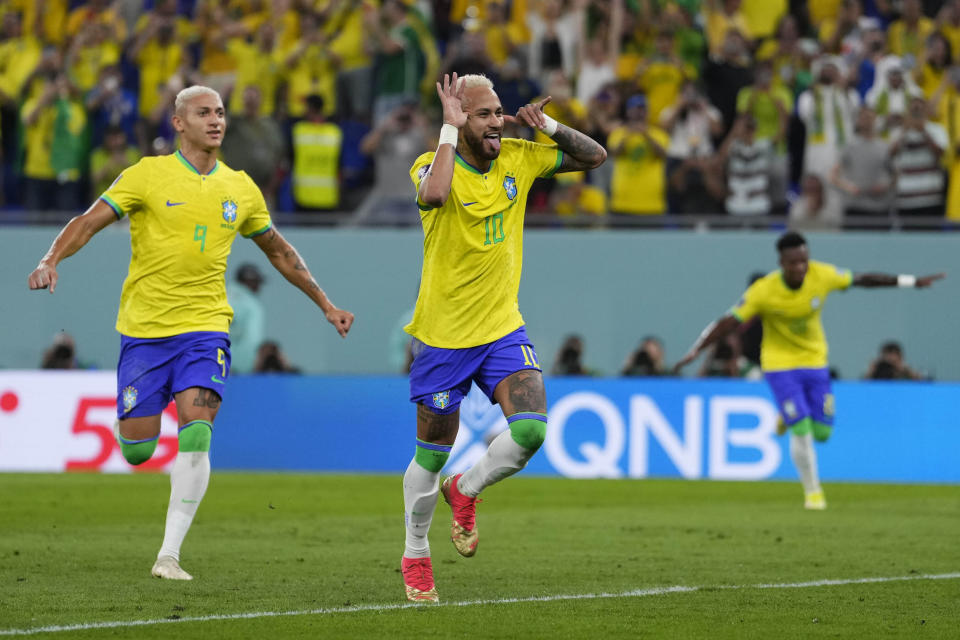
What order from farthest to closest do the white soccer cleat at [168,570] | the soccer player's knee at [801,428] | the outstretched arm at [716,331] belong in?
the soccer player's knee at [801,428] < the outstretched arm at [716,331] < the white soccer cleat at [168,570]

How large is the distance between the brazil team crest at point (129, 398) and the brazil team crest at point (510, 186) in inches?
96.4

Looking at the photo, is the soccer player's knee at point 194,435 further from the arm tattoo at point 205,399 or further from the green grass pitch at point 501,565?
the green grass pitch at point 501,565

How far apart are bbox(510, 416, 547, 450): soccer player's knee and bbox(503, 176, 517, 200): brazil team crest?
1.15m

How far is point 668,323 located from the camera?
19.9m

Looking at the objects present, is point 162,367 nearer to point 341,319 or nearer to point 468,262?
point 341,319

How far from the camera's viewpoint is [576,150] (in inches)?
332

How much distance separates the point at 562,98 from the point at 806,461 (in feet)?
18.9

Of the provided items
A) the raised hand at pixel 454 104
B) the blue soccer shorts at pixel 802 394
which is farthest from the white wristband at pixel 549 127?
the blue soccer shorts at pixel 802 394

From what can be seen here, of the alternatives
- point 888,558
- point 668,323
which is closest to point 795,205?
point 668,323

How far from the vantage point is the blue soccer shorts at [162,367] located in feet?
29.7

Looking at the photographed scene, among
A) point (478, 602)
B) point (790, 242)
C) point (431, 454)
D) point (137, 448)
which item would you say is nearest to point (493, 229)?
point (431, 454)

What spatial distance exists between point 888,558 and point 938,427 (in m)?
8.19

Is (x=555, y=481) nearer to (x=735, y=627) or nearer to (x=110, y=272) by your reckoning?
(x=110, y=272)

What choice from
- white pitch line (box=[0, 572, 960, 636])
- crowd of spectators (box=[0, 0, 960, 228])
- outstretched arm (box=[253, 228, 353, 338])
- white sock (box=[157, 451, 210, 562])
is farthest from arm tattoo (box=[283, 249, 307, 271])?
crowd of spectators (box=[0, 0, 960, 228])
